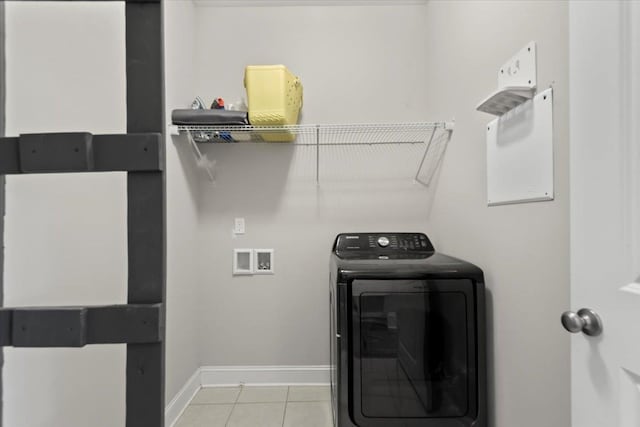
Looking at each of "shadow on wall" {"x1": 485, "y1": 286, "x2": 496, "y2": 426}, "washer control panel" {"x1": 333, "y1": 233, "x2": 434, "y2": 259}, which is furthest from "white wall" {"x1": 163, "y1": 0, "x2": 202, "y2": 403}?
"shadow on wall" {"x1": 485, "y1": 286, "x2": 496, "y2": 426}

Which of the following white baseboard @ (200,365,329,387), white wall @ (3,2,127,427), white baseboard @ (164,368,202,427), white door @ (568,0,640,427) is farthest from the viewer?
white baseboard @ (200,365,329,387)

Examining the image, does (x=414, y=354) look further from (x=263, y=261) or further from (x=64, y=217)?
(x=64, y=217)

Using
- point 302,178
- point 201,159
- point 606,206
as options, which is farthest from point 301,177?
point 606,206

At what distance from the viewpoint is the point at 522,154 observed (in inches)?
45.7

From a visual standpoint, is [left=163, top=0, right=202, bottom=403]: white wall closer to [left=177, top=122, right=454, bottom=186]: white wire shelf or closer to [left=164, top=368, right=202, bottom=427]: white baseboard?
[left=164, top=368, right=202, bottom=427]: white baseboard

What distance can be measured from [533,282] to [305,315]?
5.08 feet

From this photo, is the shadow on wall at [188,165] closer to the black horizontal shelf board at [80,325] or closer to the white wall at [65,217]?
the white wall at [65,217]

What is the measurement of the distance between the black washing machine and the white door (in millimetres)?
553

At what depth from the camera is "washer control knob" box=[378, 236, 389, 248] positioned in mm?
2044

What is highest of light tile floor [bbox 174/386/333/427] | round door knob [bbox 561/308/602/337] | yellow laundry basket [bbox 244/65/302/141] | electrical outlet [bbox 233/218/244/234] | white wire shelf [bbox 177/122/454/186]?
yellow laundry basket [bbox 244/65/302/141]

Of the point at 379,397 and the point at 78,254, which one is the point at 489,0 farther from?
the point at 78,254

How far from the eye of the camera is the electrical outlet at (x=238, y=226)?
2.29 metres

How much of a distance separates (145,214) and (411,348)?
1237 millimetres

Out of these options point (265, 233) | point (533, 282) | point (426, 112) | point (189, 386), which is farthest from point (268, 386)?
point (426, 112)
